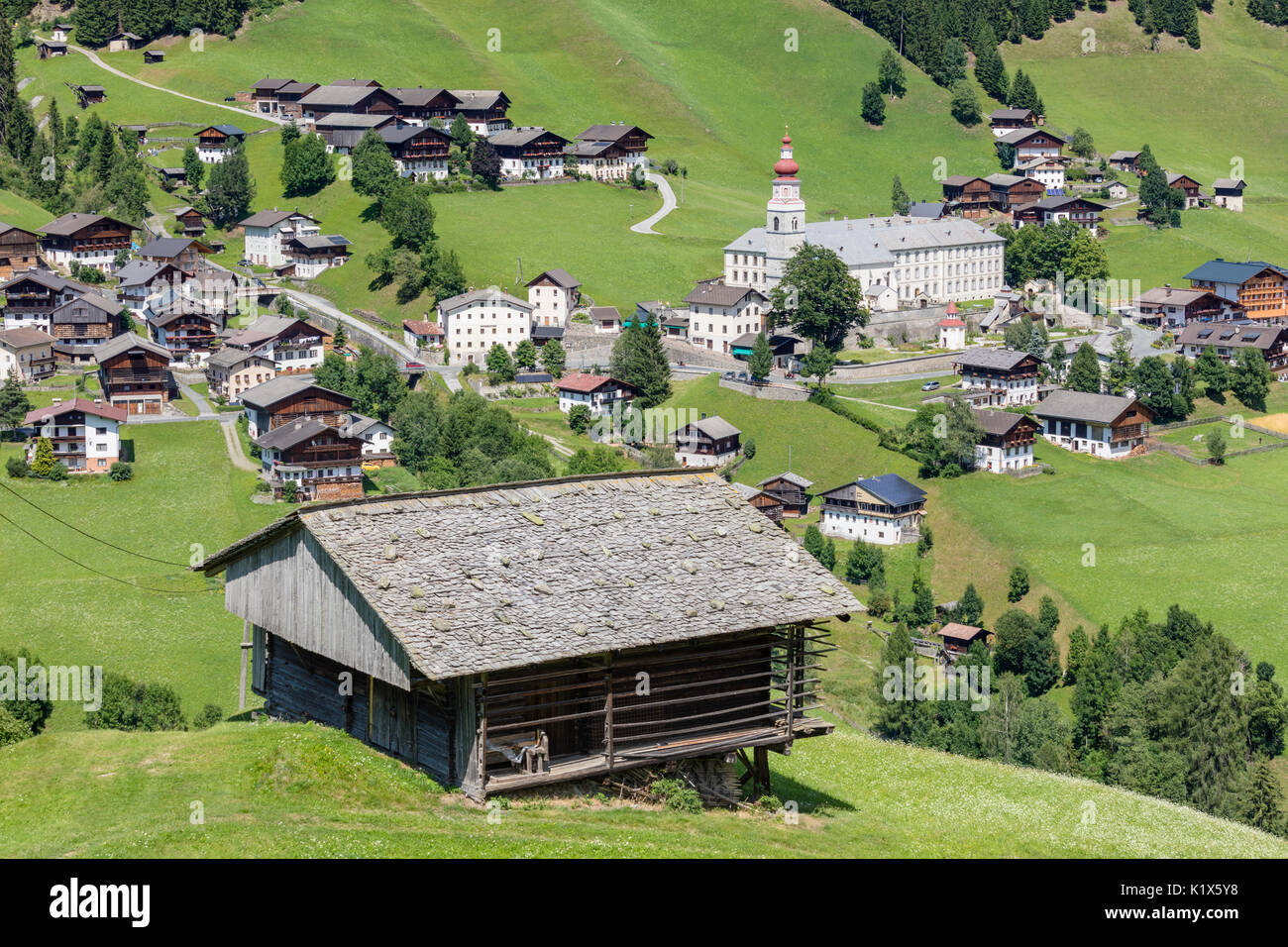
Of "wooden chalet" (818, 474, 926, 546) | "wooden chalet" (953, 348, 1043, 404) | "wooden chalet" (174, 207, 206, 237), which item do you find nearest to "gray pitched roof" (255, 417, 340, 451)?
"wooden chalet" (818, 474, 926, 546)

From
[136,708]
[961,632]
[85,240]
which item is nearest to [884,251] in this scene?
[961,632]

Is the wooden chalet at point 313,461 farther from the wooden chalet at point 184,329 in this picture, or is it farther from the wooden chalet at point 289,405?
the wooden chalet at point 184,329

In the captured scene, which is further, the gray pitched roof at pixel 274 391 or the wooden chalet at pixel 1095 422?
the wooden chalet at pixel 1095 422

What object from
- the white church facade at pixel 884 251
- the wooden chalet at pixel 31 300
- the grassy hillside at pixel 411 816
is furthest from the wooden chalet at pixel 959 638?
the wooden chalet at pixel 31 300

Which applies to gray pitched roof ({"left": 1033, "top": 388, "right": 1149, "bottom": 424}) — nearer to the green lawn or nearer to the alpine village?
the alpine village

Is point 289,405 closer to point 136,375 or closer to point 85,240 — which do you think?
point 136,375
